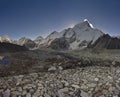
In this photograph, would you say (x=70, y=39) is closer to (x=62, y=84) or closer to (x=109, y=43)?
(x=109, y=43)

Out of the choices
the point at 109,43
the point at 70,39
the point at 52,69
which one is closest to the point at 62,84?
the point at 52,69

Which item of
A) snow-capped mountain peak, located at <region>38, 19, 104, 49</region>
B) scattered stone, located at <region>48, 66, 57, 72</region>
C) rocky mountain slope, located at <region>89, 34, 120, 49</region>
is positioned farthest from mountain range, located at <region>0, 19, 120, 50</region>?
scattered stone, located at <region>48, 66, 57, 72</region>

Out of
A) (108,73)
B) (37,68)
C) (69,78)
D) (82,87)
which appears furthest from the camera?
(37,68)

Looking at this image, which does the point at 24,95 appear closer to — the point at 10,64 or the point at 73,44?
the point at 10,64

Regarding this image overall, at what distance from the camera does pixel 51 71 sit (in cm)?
1187

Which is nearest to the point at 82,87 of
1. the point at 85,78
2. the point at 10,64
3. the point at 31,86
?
the point at 85,78

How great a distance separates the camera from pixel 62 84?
9750 millimetres

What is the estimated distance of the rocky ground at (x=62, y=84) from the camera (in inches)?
357

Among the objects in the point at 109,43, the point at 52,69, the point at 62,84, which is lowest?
the point at 62,84

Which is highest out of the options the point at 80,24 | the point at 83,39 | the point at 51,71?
the point at 80,24

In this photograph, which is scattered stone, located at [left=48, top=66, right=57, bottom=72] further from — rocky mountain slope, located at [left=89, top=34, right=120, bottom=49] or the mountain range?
the mountain range

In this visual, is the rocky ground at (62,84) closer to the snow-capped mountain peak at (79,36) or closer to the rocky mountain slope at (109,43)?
the rocky mountain slope at (109,43)

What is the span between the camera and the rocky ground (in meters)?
9.07

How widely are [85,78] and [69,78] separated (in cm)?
89
